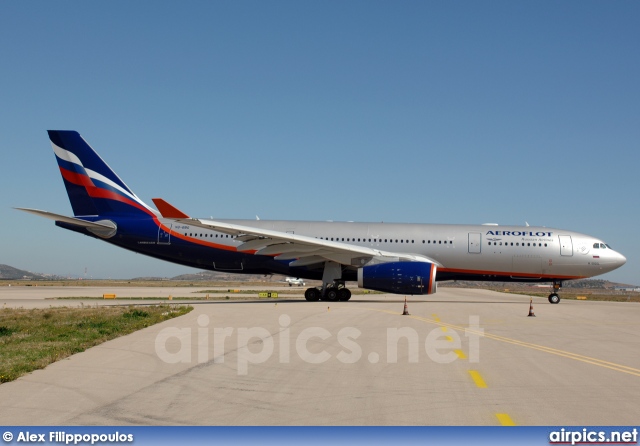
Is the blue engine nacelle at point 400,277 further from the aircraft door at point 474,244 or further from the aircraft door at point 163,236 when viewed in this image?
the aircraft door at point 163,236

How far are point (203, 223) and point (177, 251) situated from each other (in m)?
5.66

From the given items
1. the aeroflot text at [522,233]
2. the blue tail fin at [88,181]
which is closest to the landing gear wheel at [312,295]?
the aeroflot text at [522,233]

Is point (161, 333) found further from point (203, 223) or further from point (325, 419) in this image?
point (203, 223)

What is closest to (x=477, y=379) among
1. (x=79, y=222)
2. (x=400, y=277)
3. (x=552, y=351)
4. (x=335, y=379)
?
(x=335, y=379)

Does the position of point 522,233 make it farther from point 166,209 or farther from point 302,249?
point 166,209

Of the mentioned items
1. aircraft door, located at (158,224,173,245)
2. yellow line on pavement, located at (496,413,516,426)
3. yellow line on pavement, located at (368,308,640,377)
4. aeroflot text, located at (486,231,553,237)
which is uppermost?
aeroflot text, located at (486,231,553,237)

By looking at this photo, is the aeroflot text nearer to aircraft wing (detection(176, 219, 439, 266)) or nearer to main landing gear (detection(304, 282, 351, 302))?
aircraft wing (detection(176, 219, 439, 266))

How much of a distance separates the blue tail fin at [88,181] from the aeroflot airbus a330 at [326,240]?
0.04 metres

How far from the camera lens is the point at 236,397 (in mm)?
7719

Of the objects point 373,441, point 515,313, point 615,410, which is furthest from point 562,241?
point 373,441

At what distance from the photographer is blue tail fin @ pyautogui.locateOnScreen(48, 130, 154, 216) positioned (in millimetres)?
30453
